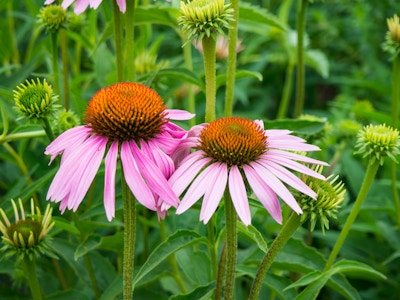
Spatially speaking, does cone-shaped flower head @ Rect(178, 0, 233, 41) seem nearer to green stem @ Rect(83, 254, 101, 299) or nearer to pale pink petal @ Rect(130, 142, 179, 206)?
pale pink petal @ Rect(130, 142, 179, 206)

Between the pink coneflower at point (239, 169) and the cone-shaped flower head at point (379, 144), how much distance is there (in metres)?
0.16

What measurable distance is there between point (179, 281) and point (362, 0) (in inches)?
48.0

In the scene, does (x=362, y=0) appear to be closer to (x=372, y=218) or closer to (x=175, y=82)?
(x=372, y=218)

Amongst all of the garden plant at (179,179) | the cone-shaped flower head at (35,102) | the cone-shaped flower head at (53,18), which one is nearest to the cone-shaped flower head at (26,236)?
the garden plant at (179,179)

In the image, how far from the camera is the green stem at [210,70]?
2.76 ft

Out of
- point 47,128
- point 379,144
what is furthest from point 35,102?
point 379,144

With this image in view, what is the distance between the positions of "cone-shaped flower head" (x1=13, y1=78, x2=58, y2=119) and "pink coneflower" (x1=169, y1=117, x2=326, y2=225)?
0.74 feet

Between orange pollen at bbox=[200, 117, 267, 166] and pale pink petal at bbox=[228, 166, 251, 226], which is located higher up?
orange pollen at bbox=[200, 117, 267, 166]

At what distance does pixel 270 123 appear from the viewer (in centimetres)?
103

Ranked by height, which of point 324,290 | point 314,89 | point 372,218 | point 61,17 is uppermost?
point 61,17

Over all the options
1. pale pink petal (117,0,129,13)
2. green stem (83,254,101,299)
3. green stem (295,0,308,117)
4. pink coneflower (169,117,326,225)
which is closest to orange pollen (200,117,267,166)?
pink coneflower (169,117,326,225)

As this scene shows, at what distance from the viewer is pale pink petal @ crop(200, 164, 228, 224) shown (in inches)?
26.7

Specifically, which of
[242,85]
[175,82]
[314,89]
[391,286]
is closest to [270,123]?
[175,82]

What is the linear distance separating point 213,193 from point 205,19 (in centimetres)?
24
